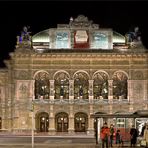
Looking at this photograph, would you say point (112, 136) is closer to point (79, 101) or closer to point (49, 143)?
point (49, 143)

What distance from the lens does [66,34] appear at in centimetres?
9950

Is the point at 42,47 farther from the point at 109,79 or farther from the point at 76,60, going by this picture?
the point at 109,79

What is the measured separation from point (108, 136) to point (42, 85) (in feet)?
162

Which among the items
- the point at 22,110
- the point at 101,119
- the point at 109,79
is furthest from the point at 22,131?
the point at 101,119

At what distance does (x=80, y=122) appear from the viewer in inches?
3868

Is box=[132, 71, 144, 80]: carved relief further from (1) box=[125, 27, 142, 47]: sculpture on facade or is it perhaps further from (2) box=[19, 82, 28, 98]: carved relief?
(2) box=[19, 82, 28, 98]: carved relief

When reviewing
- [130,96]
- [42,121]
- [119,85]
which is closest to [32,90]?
[42,121]

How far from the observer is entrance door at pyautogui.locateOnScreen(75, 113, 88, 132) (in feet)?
322

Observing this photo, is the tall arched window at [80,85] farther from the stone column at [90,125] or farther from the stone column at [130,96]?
the stone column at [130,96]

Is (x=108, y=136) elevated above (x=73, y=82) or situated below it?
below

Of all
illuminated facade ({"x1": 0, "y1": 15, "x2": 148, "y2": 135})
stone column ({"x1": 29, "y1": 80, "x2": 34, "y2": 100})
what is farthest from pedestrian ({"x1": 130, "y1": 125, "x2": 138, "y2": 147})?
stone column ({"x1": 29, "y1": 80, "x2": 34, "y2": 100})

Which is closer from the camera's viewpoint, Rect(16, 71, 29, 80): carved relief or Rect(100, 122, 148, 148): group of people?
Rect(100, 122, 148, 148): group of people

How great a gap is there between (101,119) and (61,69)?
42180 millimetres

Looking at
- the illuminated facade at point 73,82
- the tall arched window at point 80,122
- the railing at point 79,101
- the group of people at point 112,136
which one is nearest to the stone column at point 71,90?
the illuminated facade at point 73,82
